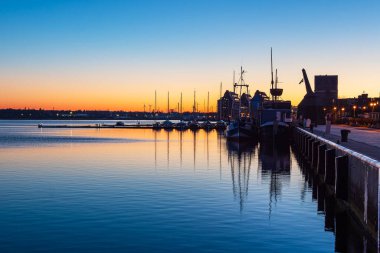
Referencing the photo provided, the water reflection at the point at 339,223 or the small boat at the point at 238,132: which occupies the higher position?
the small boat at the point at 238,132

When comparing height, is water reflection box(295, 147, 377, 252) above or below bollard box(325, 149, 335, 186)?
below

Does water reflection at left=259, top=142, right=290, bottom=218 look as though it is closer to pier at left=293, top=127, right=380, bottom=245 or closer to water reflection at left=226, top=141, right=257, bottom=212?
water reflection at left=226, top=141, right=257, bottom=212

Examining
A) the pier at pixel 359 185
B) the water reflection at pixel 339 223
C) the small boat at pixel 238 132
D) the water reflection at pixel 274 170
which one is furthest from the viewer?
the small boat at pixel 238 132

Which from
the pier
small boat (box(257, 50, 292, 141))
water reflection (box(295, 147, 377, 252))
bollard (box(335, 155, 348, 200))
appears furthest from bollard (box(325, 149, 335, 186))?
small boat (box(257, 50, 292, 141))

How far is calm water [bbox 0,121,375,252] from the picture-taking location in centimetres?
2309

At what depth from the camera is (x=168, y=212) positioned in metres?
30.0

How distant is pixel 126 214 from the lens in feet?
96.3

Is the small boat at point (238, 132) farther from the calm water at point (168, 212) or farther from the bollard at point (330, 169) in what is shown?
the bollard at point (330, 169)

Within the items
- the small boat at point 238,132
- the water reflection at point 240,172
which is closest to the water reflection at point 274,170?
the water reflection at point 240,172

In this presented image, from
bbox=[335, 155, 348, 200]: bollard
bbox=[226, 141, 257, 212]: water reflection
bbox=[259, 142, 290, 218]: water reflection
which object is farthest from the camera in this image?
bbox=[259, 142, 290, 218]: water reflection

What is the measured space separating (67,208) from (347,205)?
Answer: 16.2 m

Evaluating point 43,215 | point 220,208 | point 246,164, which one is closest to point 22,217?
point 43,215

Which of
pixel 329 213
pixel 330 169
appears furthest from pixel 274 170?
pixel 329 213

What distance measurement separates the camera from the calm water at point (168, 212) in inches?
909
